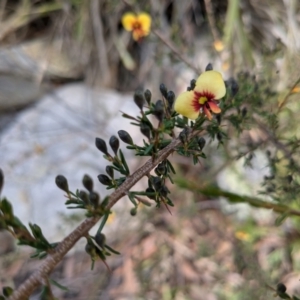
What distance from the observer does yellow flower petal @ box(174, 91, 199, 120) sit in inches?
16.9

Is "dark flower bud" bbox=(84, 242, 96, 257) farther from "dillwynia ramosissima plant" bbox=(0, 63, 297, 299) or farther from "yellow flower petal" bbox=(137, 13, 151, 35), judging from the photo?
"yellow flower petal" bbox=(137, 13, 151, 35)

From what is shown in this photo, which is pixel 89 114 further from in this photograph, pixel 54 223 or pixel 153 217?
pixel 153 217

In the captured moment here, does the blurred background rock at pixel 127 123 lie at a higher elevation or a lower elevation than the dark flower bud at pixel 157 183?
higher

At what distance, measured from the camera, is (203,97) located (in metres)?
0.44

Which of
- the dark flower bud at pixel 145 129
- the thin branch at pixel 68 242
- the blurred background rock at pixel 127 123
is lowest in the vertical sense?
the thin branch at pixel 68 242

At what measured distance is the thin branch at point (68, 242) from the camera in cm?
33

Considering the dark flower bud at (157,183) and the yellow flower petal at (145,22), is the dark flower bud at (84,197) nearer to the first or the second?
the dark flower bud at (157,183)

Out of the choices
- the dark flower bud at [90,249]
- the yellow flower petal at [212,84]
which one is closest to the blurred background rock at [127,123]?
the yellow flower petal at [212,84]

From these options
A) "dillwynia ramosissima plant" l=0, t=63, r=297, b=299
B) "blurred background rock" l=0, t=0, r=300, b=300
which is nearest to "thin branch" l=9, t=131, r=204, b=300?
"dillwynia ramosissima plant" l=0, t=63, r=297, b=299

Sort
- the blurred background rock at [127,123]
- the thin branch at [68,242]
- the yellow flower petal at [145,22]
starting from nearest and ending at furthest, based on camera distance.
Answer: the thin branch at [68,242] < the yellow flower petal at [145,22] < the blurred background rock at [127,123]

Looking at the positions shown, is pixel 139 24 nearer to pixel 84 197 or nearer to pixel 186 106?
pixel 186 106

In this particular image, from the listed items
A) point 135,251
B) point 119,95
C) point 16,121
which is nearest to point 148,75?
point 119,95

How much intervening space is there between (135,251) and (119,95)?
0.97 metres

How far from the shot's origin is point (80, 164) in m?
1.95
